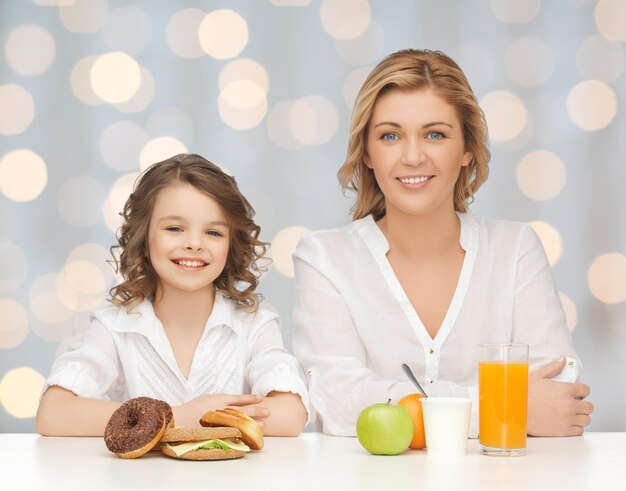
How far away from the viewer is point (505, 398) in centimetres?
133

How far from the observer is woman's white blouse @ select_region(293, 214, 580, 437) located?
1.93m

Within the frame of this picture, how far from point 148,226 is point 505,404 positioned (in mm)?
1011

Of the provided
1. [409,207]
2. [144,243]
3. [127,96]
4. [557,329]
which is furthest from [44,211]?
[557,329]

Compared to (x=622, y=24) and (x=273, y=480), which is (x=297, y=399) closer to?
(x=273, y=480)

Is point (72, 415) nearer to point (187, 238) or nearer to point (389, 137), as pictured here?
point (187, 238)

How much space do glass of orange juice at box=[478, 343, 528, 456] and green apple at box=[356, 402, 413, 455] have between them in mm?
118

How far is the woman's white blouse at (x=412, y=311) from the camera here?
6.34 ft

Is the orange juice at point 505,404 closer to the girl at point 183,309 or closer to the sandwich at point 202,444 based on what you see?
the sandwich at point 202,444

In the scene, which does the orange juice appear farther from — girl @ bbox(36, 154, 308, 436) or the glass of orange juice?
girl @ bbox(36, 154, 308, 436)

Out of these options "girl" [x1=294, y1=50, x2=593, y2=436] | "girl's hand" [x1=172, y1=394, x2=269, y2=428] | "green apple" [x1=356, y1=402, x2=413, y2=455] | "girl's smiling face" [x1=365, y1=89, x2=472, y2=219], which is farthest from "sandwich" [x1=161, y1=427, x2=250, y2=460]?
"girl's smiling face" [x1=365, y1=89, x2=472, y2=219]

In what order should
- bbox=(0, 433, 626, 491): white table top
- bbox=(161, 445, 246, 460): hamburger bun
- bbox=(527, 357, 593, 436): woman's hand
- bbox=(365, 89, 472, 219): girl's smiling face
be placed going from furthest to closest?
bbox=(365, 89, 472, 219): girl's smiling face → bbox=(527, 357, 593, 436): woman's hand → bbox=(161, 445, 246, 460): hamburger bun → bbox=(0, 433, 626, 491): white table top

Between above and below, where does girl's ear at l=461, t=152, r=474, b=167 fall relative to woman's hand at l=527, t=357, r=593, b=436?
above

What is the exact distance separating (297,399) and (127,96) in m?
1.88

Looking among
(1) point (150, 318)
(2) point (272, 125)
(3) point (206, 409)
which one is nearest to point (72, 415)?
(3) point (206, 409)
